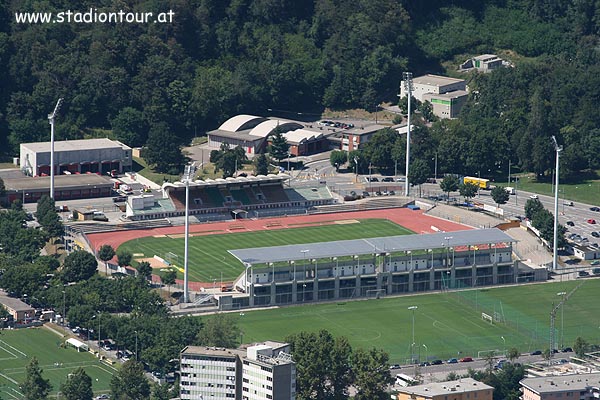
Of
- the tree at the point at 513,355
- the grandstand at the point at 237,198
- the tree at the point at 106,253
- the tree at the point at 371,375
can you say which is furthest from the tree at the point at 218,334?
the grandstand at the point at 237,198

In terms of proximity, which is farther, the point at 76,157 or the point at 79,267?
the point at 76,157

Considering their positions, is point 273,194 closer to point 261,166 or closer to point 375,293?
point 261,166

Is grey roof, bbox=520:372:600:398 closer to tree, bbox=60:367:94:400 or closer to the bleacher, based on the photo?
tree, bbox=60:367:94:400

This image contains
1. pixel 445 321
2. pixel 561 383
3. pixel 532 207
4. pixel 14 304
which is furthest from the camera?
pixel 532 207

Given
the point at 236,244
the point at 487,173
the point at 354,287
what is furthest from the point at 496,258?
the point at 487,173

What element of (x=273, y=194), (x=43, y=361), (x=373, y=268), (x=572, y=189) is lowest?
(x=43, y=361)

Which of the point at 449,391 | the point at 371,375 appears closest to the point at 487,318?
the point at 371,375

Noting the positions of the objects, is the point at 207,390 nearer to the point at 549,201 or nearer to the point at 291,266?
the point at 291,266
